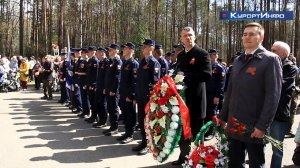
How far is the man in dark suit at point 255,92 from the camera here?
142 inches

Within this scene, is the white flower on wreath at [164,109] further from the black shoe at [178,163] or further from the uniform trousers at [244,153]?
the uniform trousers at [244,153]

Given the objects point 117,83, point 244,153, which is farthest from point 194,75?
point 117,83

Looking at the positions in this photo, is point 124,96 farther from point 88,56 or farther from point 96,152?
point 88,56

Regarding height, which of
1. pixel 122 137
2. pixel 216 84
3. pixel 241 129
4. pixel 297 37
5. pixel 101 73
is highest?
pixel 297 37

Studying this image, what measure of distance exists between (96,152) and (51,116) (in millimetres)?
4952

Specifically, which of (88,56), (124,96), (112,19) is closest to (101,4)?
(112,19)

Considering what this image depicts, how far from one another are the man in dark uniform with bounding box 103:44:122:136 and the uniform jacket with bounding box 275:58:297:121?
4429 mm

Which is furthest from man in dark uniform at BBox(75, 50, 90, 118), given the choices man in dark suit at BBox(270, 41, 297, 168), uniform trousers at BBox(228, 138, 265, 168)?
uniform trousers at BBox(228, 138, 265, 168)

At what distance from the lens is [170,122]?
5258 millimetres

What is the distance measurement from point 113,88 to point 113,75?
14.4 inches

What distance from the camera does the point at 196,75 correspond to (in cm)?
552

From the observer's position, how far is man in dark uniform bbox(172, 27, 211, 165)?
218 inches

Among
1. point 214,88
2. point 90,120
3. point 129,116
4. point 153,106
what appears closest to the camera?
point 153,106

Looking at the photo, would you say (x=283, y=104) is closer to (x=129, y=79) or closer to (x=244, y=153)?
(x=244, y=153)
